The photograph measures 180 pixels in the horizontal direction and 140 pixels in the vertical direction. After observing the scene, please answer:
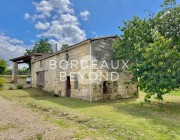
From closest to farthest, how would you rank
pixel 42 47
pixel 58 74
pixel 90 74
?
pixel 90 74, pixel 58 74, pixel 42 47

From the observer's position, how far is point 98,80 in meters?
14.3

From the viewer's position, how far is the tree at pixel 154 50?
9984 millimetres

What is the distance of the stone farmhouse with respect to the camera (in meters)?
14.0

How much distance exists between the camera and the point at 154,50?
10.1m

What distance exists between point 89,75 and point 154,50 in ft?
17.6

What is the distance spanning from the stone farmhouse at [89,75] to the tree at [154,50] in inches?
51.8

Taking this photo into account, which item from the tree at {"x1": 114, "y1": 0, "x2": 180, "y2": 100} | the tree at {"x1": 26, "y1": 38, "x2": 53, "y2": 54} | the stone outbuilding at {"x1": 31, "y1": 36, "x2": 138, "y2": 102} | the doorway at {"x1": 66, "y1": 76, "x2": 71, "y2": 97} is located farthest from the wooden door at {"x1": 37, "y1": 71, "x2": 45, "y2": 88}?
the tree at {"x1": 26, "y1": 38, "x2": 53, "y2": 54}

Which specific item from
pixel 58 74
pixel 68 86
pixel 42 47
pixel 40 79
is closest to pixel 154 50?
pixel 68 86

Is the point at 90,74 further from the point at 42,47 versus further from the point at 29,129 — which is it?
the point at 42,47

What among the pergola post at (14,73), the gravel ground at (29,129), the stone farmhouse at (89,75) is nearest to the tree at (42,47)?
the pergola post at (14,73)

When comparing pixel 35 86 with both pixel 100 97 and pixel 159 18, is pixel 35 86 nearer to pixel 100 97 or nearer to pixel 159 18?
pixel 100 97

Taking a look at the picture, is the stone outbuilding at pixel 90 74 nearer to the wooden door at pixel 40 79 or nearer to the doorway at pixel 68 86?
the doorway at pixel 68 86

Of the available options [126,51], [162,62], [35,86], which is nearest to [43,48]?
[35,86]

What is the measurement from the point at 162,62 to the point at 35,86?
54.8 ft
